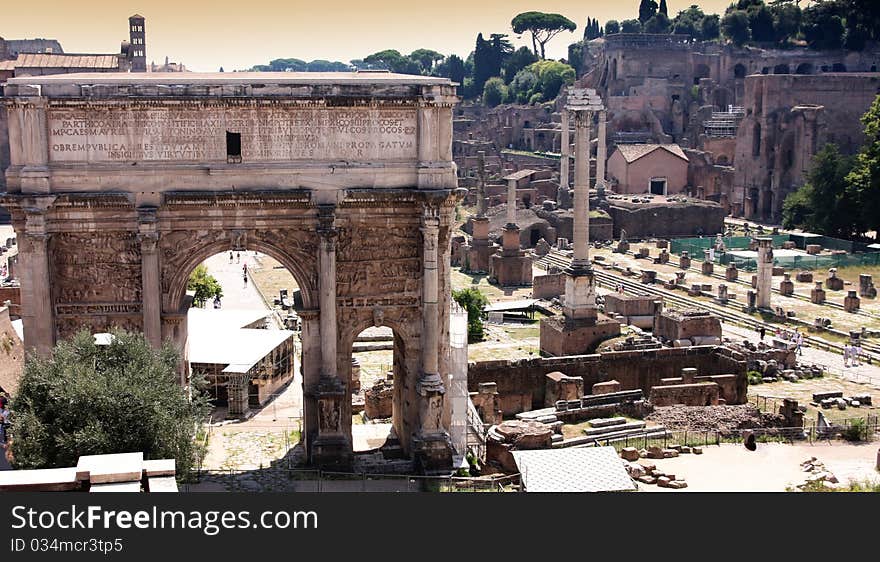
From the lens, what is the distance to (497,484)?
19234 millimetres

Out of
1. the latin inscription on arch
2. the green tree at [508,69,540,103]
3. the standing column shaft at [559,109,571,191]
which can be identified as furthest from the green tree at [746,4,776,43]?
the latin inscription on arch

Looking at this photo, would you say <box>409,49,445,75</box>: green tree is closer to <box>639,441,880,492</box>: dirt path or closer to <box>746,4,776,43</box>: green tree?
<box>746,4,776,43</box>: green tree

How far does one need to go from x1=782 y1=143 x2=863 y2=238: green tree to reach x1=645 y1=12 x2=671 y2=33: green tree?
57.3 metres

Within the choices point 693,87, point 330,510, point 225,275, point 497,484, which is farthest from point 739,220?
point 330,510

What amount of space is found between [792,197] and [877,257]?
1107cm

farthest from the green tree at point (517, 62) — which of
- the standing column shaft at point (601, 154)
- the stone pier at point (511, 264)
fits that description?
the stone pier at point (511, 264)

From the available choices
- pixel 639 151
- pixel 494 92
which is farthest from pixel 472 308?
pixel 494 92

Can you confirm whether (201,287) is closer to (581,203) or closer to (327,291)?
(581,203)

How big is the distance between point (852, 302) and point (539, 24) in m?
92.8

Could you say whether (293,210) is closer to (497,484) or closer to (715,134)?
A: (497,484)

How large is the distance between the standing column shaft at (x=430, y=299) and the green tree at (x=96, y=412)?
15.3 feet

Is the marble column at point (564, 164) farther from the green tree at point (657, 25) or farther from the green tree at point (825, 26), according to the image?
the green tree at point (657, 25)

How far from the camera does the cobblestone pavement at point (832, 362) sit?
31.3 meters

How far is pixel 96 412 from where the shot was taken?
15281 millimetres
